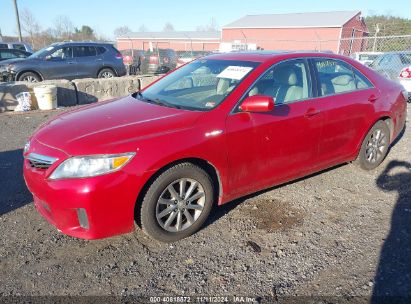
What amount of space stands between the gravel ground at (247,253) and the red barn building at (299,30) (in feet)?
102

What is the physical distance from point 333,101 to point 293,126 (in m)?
0.75

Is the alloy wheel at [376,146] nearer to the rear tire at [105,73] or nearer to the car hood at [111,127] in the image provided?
the car hood at [111,127]

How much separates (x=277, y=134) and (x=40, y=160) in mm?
2232

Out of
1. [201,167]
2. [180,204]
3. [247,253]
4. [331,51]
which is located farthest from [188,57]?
[247,253]

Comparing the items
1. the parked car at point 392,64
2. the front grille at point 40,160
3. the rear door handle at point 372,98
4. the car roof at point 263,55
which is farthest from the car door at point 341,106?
the parked car at point 392,64

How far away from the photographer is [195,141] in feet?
9.83

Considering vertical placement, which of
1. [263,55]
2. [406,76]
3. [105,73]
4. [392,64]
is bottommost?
[105,73]

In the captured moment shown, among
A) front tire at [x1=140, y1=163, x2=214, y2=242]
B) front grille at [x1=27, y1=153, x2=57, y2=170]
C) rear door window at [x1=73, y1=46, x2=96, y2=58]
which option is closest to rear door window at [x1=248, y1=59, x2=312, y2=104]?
front tire at [x1=140, y1=163, x2=214, y2=242]

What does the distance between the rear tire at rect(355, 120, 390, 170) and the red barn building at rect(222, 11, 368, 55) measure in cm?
2944

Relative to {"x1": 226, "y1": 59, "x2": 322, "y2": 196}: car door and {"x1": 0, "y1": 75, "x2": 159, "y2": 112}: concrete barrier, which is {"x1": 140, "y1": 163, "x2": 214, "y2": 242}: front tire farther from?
{"x1": 0, "y1": 75, "x2": 159, "y2": 112}: concrete barrier

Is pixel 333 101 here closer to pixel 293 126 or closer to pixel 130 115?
pixel 293 126

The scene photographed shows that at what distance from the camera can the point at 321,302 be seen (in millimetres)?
2469

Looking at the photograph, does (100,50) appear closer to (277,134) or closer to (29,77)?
(29,77)

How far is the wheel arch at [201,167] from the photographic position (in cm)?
288
